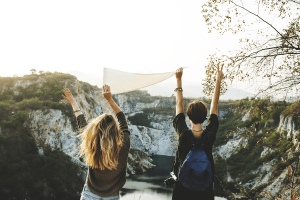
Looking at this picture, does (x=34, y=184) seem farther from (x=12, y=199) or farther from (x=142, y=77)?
(x=142, y=77)

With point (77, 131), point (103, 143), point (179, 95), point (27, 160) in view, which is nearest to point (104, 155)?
point (103, 143)

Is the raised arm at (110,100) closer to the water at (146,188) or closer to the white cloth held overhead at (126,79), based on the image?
the white cloth held overhead at (126,79)

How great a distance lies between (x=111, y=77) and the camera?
10.4ft

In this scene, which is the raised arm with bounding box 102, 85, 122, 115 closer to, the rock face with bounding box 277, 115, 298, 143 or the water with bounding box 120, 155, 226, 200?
the water with bounding box 120, 155, 226, 200

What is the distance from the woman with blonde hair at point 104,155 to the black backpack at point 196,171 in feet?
2.05

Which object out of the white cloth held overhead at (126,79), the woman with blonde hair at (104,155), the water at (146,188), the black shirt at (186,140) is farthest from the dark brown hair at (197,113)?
the water at (146,188)

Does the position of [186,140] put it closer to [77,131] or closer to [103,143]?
[103,143]

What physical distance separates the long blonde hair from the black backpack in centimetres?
70

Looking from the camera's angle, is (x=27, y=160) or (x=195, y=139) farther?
(x=27, y=160)

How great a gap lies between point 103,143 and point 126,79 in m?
1.82

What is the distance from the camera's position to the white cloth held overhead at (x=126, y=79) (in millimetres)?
3143

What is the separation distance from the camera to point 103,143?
1802 mm

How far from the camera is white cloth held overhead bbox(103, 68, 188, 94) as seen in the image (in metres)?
3.14

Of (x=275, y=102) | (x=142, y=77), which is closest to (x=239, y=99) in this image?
(x=275, y=102)
